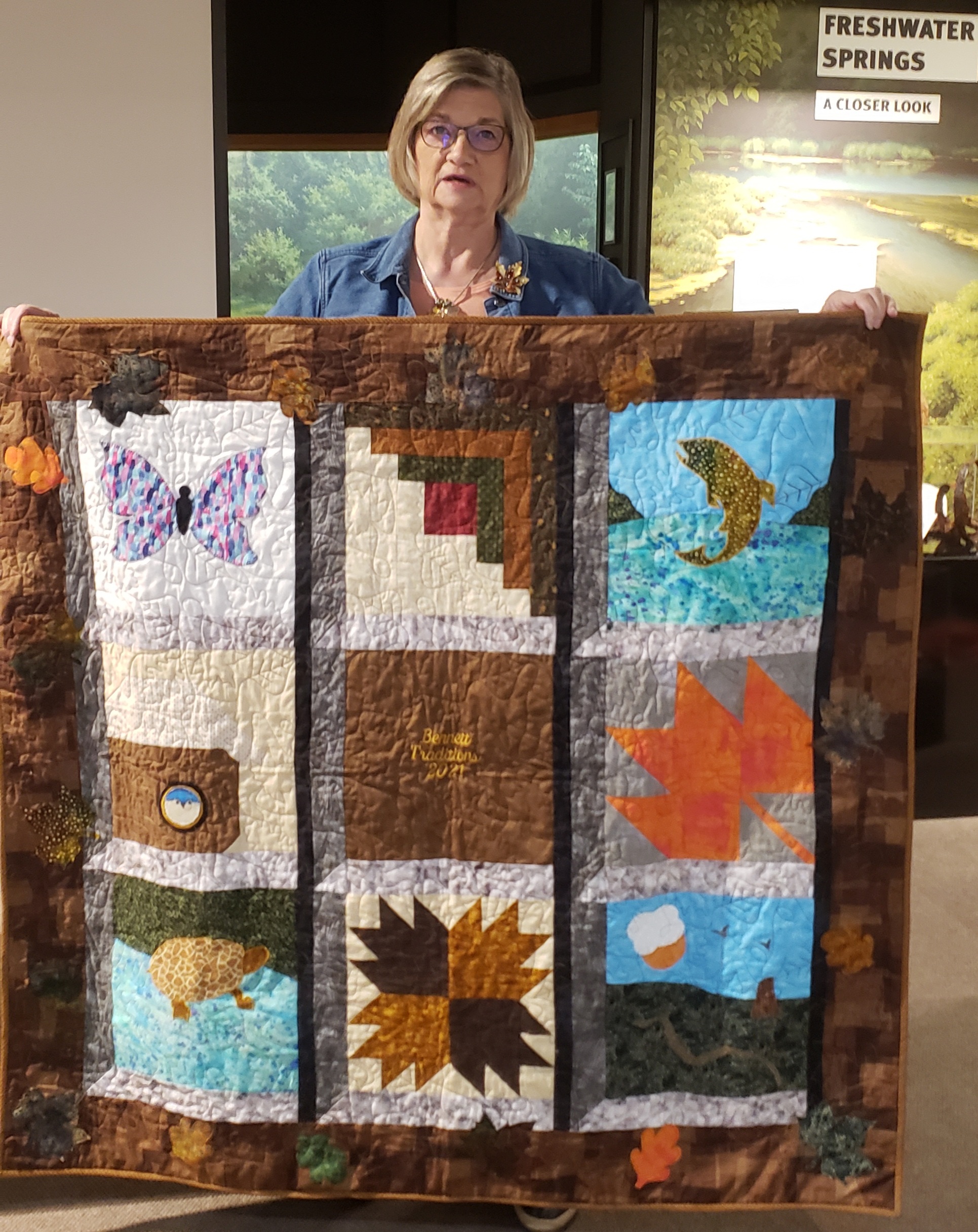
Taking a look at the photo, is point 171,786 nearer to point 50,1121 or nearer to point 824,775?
point 50,1121

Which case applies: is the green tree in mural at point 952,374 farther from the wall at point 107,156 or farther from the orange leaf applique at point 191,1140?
the orange leaf applique at point 191,1140

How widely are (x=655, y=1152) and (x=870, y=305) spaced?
109 cm

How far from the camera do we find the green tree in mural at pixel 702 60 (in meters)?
3.80

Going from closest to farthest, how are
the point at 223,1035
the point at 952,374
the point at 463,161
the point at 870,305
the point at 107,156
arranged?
the point at 870,305 < the point at 223,1035 < the point at 463,161 < the point at 107,156 < the point at 952,374

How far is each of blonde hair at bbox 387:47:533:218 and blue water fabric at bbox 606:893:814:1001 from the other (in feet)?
3.69

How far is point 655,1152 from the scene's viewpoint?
143 centimetres

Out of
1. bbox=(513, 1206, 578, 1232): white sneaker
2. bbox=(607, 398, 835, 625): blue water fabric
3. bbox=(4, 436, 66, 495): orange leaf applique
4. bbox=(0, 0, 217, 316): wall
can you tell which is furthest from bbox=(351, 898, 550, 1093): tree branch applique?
bbox=(0, 0, 217, 316): wall

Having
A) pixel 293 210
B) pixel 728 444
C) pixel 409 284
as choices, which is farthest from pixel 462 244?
pixel 293 210

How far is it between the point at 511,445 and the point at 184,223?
1.84 metres

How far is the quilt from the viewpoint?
1354 mm

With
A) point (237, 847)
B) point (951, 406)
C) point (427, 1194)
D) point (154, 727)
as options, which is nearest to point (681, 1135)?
point (427, 1194)

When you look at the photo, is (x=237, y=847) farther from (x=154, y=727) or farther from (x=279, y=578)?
(x=279, y=578)

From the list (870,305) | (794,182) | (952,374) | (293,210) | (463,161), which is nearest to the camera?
(870,305)

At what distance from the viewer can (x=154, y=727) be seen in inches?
55.7
